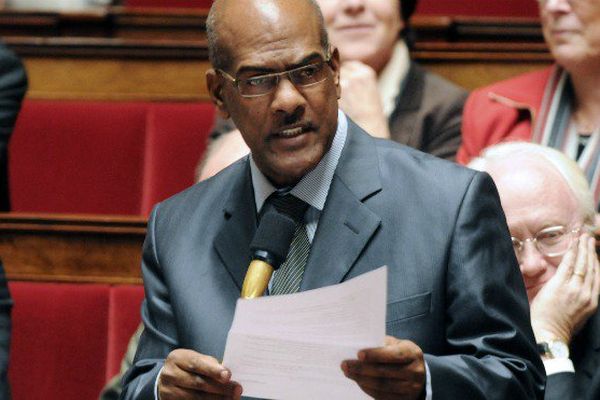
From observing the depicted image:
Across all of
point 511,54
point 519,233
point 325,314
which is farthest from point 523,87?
point 325,314

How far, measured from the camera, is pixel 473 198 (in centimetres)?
73

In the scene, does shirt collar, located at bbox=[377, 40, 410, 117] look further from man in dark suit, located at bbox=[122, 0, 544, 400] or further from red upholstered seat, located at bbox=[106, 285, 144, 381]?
man in dark suit, located at bbox=[122, 0, 544, 400]

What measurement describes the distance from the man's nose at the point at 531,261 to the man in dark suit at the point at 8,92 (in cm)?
55

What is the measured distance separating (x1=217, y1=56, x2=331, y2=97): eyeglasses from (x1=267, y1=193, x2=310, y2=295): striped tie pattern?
0.07 meters

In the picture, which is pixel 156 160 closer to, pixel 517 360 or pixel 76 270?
pixel 76 270

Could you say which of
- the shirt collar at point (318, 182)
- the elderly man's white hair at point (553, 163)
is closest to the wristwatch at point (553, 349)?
the elderly man's white hair at point (553, 163)

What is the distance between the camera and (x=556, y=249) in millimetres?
940

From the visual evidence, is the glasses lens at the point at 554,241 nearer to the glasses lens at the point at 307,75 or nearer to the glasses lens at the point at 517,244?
the glasses lens at the point at 517,244

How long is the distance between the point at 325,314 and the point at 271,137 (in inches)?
6.9

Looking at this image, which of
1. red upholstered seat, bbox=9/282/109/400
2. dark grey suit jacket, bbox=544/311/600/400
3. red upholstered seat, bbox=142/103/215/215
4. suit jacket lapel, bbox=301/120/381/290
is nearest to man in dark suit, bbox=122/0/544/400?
suit jacket lapel, bbox=301/120/381/290

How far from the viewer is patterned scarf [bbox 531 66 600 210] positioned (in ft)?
3.82

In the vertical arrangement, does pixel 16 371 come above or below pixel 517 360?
below

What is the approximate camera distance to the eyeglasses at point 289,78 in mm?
731

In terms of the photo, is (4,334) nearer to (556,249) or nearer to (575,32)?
(556,249)
